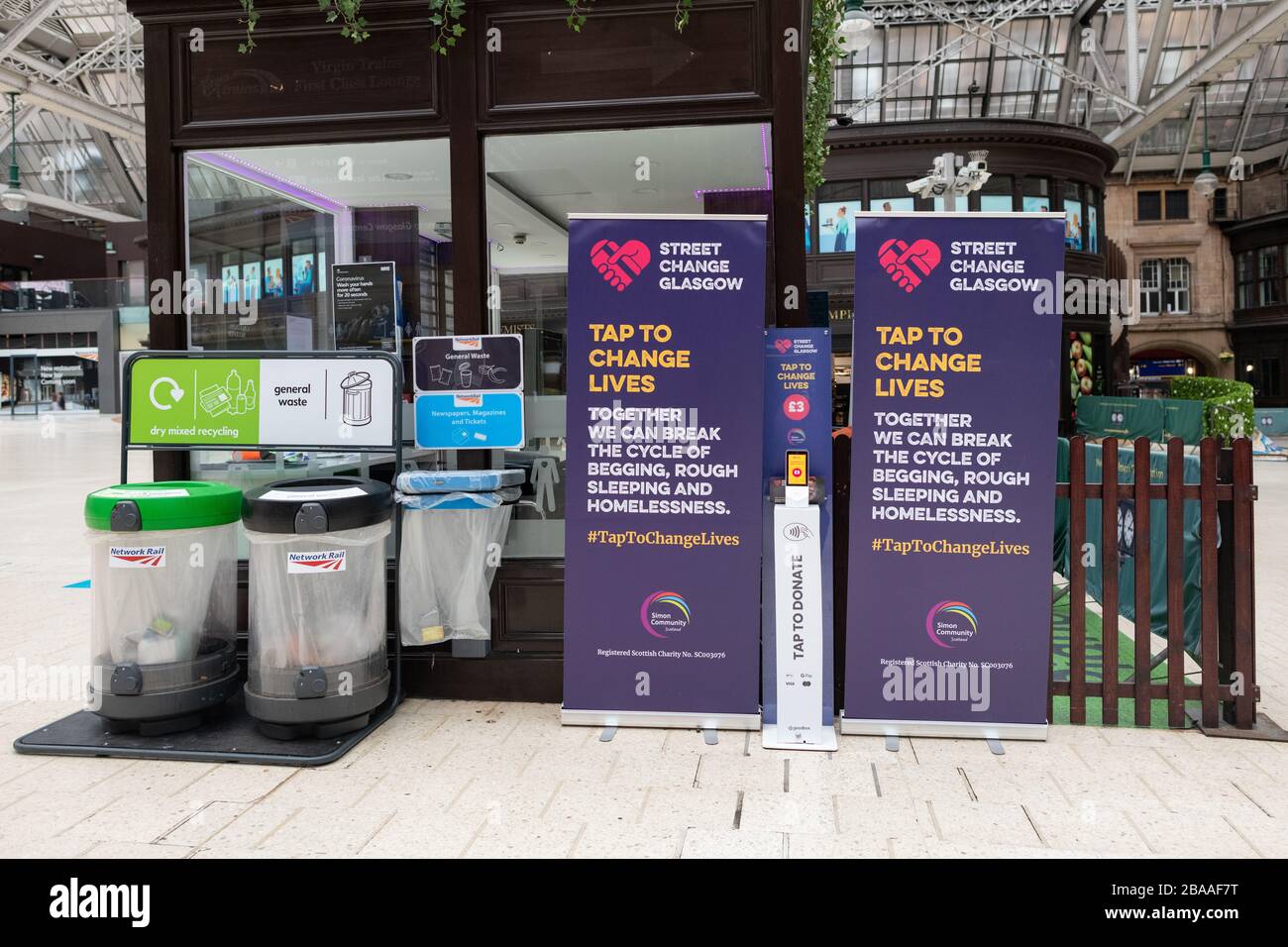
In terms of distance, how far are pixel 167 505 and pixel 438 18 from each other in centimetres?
234

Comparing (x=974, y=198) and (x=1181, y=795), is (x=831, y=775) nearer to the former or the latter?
(x=1181, y=795)

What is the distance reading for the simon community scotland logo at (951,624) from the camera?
3480 mm

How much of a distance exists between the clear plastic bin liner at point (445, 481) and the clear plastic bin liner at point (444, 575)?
155mm

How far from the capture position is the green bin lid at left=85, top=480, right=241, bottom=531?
3311 mm

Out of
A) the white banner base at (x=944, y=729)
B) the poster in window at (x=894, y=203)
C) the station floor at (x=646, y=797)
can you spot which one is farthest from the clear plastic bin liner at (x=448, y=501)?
the poster in window at (x=894, y=203)

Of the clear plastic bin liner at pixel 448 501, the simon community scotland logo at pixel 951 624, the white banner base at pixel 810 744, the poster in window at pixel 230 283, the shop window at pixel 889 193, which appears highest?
the shop window at pixel 889 193

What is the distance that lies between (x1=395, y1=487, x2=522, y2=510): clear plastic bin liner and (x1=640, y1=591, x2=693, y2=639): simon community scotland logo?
2.56 ft

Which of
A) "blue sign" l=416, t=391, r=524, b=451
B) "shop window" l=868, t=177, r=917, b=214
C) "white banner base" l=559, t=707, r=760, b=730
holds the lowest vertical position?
"white banner base" l=559, t=707, r=760, b=730

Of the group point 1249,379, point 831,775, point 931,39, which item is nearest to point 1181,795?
point 831,775

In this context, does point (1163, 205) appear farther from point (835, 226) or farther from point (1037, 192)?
point (835, 226)

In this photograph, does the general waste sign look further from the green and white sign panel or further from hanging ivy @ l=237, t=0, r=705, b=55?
hanging ivy @ l=237, t=0, r=705, b=55

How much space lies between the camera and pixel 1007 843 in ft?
8.58

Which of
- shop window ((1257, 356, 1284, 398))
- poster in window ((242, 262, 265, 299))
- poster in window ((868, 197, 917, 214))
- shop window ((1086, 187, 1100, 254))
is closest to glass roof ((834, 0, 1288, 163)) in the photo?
shop window ((1086, 187, 1100, 254))

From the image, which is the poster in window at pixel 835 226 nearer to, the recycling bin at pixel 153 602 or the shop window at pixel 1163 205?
the recycling bin at pixel 153 602
